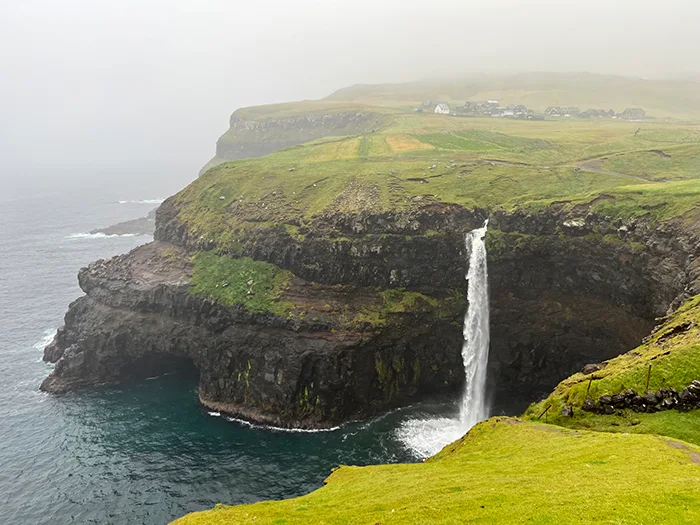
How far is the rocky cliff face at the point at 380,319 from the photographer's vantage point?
6050 centimetres

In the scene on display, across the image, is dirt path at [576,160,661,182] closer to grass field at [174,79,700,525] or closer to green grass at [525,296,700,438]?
grass field at [174,79,700,525]

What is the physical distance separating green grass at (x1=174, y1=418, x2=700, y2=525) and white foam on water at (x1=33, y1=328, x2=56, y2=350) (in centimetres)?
7312

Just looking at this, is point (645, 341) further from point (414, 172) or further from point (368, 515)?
point (414, 172)

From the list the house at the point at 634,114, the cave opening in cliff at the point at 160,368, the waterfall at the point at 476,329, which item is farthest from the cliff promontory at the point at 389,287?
the house at the point at 634,114

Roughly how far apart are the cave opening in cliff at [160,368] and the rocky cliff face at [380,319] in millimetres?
255

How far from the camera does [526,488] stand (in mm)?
22297

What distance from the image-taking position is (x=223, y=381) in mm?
66438

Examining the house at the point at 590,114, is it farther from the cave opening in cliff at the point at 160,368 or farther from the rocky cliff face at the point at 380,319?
the cave opening in cliff at the point at 160,368

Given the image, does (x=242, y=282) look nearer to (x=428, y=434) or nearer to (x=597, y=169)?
(x=428, y=434)

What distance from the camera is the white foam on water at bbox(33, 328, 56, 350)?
83.1 meters

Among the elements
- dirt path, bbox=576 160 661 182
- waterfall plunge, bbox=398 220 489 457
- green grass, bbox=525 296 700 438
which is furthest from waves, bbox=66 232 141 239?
green grass, bbox=525 296 700 438

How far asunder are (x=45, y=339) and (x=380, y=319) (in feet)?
211

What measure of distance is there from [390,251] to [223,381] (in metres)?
31.0

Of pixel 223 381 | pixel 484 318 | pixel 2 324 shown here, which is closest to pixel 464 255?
pixel 484 318
